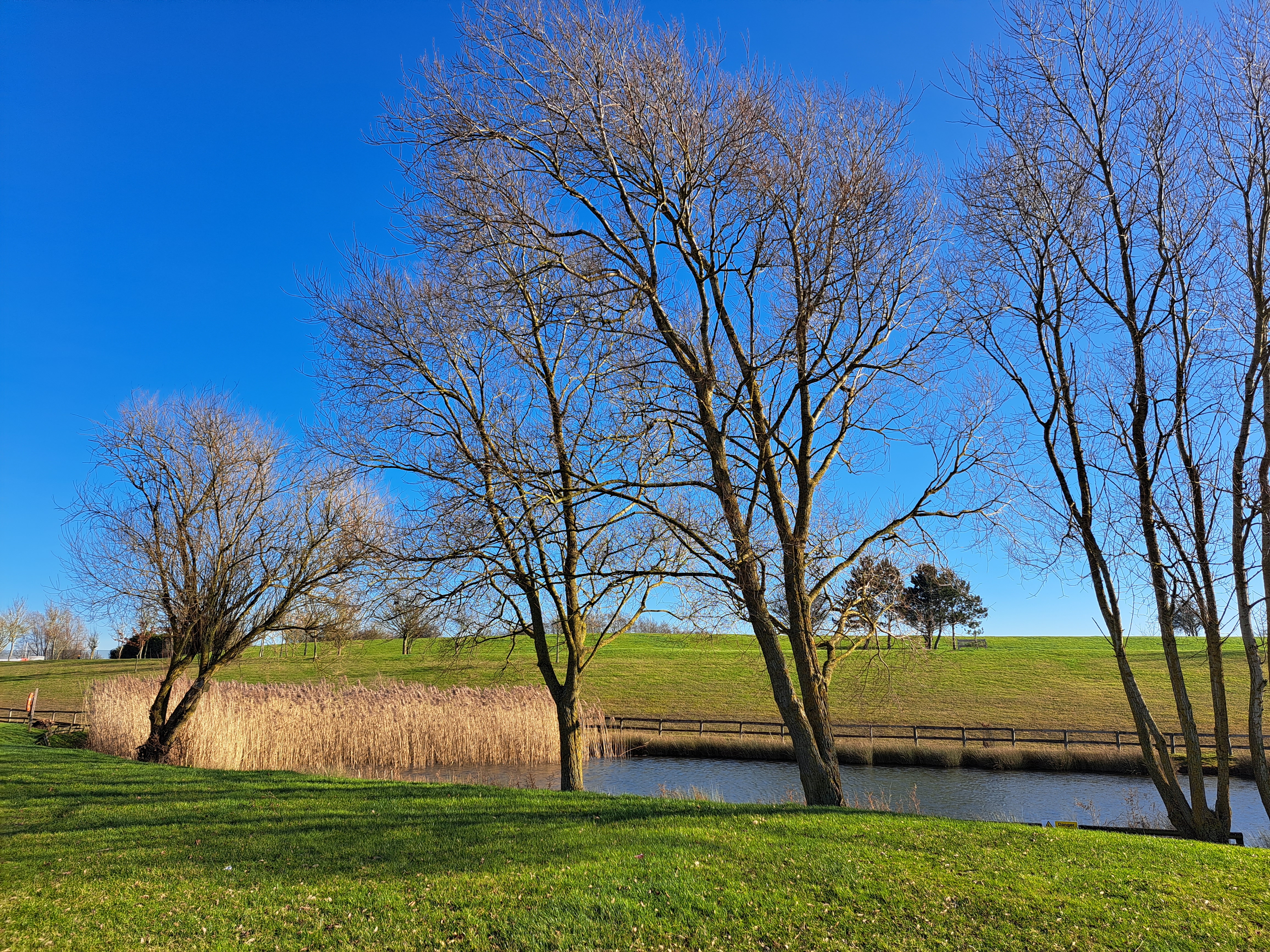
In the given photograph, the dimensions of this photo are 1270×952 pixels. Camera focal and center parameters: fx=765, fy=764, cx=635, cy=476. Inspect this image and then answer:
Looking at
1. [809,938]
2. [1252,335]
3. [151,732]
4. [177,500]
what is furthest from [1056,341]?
[151,732]

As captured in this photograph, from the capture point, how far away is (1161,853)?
25.7ft

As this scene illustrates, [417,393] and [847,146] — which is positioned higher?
[847,146]

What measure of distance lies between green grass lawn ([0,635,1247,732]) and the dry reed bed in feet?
10.2

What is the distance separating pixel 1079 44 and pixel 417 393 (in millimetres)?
12119

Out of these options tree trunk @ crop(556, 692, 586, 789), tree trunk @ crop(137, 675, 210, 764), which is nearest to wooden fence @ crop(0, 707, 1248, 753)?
tree trunk @ crop(137, 675, 210, 764)

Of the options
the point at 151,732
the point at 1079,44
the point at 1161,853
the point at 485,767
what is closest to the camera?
the point at 1161,853

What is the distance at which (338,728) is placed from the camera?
60.8ft

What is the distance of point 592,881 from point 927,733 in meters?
23.6

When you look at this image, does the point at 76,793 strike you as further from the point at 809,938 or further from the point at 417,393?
the point at 809,938

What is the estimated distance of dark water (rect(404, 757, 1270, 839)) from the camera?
52.0ft

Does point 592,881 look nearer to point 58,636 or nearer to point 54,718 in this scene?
point 54,718

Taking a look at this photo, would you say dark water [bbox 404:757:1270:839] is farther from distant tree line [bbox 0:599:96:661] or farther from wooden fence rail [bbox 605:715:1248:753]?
distant tree line [bbox 0:599:96:661]

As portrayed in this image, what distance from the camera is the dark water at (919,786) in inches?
624

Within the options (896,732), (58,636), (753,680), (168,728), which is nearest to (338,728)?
(168,728)
